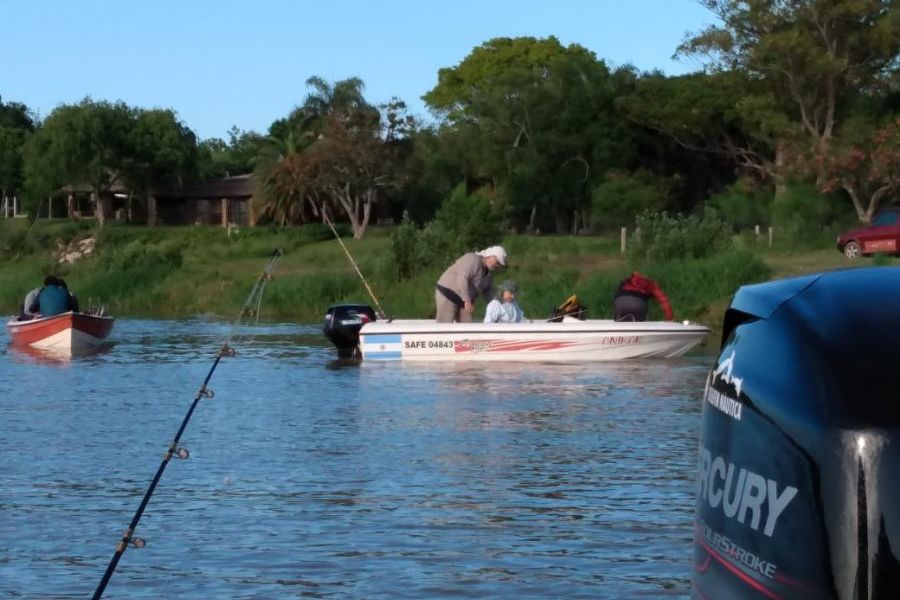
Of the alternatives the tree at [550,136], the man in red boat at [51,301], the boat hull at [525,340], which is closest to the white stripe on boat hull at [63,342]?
the man in red boat at [51,301]

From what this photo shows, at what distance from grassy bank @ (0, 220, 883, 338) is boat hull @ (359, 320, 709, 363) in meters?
6.31

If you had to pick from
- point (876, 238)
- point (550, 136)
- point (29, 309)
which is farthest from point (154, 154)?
point (29, 309)

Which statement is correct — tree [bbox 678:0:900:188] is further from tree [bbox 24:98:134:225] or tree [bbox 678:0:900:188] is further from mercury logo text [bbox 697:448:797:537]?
mercury logo text [bbox 697:448:797:537]

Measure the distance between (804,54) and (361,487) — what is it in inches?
1755

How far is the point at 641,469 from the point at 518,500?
5.42 feet

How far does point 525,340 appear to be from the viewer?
22.7 metres

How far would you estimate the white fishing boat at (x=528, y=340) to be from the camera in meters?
22.7

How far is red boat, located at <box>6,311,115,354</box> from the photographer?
27781 mm

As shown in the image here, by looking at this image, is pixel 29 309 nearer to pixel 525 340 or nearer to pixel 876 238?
pixel 525 340

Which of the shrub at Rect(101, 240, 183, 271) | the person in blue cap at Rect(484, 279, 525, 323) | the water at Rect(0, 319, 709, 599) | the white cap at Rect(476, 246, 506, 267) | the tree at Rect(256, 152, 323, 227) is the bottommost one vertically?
the water at Rect(0, 319, 709, 599)

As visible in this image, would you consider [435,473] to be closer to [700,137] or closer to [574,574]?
[574,574]

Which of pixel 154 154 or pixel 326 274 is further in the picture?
pixel 154 154

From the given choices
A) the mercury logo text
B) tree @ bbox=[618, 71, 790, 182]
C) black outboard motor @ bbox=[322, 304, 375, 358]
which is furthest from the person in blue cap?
tree @ bbox=[618, 71, 790, 182]

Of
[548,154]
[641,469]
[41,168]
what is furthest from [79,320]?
[41,168]
